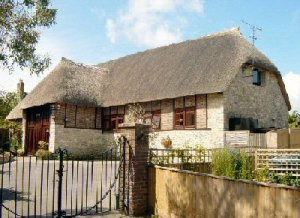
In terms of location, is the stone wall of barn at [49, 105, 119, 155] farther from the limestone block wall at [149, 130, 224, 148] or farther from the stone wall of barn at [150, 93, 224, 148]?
the stone wall of barn at [150, 93, 224, 148]

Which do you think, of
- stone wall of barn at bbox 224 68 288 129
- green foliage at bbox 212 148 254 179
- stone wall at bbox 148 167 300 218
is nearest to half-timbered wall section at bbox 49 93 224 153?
stone wall of barn at bbox 224 68 288 129

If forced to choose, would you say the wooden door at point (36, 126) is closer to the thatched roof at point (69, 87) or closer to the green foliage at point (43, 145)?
the green foliage at point (43, 145)

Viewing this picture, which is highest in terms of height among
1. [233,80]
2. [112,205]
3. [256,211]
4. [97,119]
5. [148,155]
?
[233,80]

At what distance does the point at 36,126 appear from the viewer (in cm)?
2741

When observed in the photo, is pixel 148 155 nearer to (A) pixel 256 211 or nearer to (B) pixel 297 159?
(A) pixel 256 211

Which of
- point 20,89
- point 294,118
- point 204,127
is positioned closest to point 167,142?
point 204,127

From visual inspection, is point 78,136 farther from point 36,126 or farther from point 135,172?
point 135,172

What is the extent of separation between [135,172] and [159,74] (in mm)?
17413

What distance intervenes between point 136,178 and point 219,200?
2781 mm

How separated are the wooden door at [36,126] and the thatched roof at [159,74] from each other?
77 cm

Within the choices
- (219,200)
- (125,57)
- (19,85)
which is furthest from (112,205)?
(19,85)

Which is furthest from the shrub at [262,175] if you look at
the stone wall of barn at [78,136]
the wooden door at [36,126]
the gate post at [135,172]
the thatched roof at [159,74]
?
the wooden door at [36,126]

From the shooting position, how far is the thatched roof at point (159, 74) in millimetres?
22172

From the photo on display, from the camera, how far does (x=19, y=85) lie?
42.2 m
